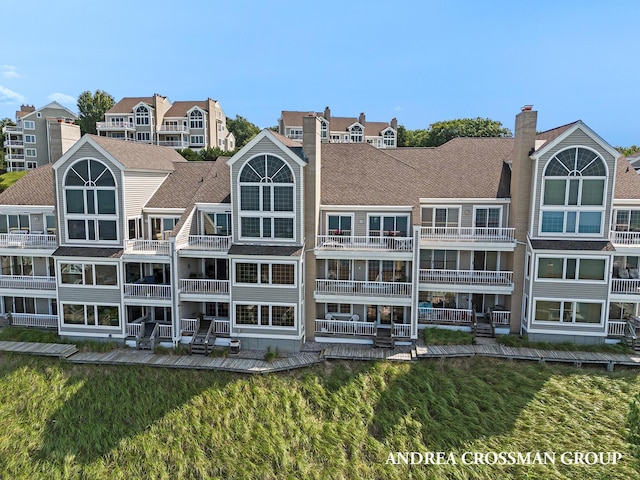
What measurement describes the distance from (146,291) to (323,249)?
9.94m

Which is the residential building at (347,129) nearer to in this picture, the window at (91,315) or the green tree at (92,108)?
the green tree at (92,108)

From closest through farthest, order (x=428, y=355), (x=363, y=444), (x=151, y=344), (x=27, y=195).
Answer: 1. (x=363, y=444)
2. (x=428, y=355)
3. (x=151, y=344)
4. (x=27, y=195)

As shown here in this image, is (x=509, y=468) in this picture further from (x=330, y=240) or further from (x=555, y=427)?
(x=330, y=240)

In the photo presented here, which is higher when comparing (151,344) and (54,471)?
(151,344)

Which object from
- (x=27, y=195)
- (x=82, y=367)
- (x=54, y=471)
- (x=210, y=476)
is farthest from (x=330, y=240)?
(x=27, y=195)

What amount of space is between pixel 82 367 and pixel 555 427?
21.6m

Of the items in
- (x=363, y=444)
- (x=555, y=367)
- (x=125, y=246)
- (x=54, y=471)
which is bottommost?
(x=54, y=471)

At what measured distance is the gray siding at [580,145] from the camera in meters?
21.1

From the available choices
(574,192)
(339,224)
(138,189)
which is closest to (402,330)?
(339,224)

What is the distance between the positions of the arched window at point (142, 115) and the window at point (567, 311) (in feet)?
198

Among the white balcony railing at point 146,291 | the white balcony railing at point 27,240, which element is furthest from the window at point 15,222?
the white balcony railing at point 146,291

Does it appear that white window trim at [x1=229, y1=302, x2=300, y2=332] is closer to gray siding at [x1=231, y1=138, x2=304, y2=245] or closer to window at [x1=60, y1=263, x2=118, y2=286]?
gray siding at [x1=231, y1=138, x2=304, y2=245]

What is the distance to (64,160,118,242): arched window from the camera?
2272cm

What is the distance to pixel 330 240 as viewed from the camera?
2364 centimetres
